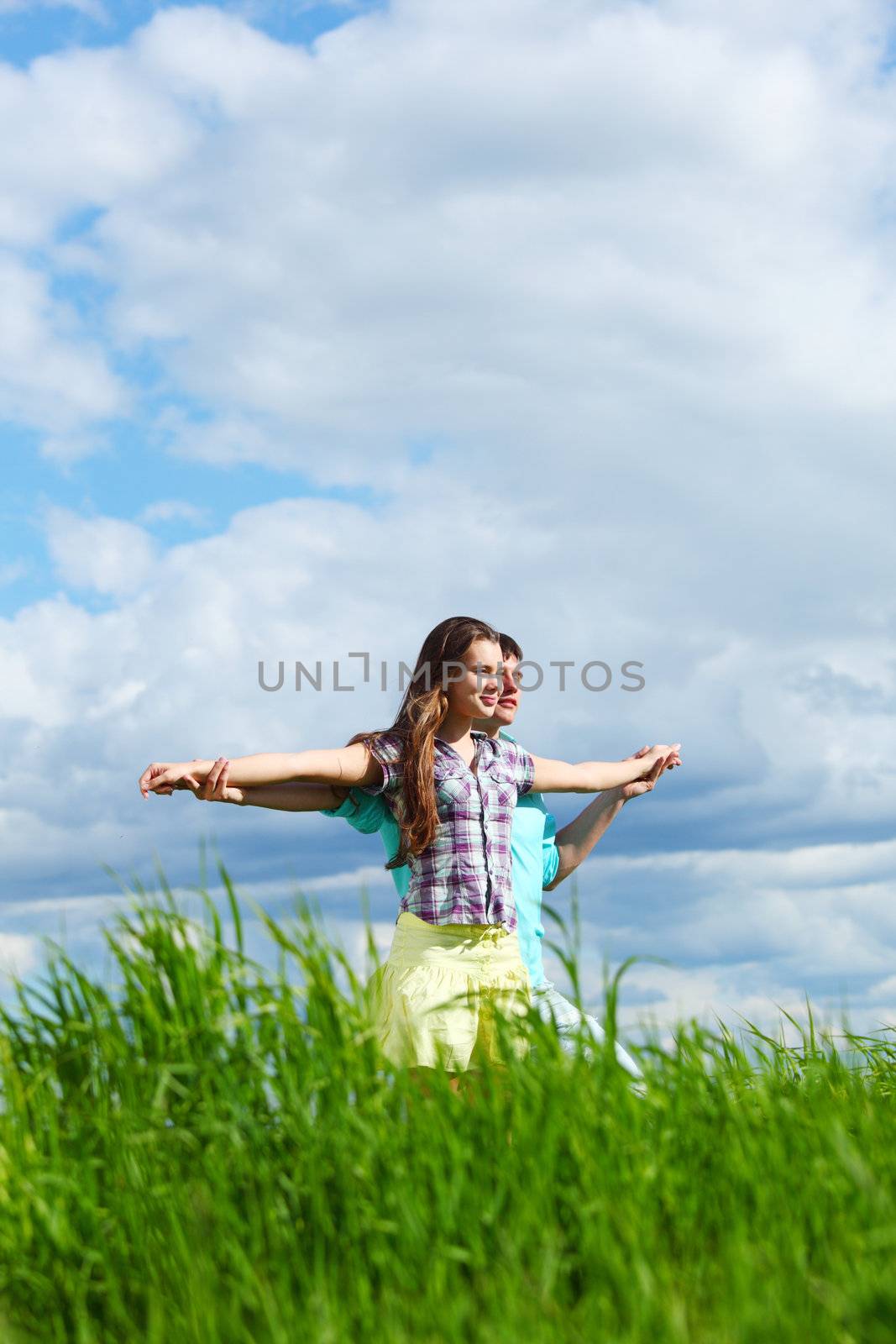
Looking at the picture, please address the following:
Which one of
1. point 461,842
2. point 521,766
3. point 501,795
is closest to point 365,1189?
point 461,842

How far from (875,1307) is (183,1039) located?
214 centimetres

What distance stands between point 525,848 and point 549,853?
45 centimetres

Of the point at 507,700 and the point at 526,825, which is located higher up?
the point at 507,700

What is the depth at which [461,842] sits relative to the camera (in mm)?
5824

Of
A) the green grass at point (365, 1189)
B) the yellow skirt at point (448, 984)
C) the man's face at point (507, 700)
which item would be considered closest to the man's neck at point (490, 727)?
the man's face at point (507, 700)

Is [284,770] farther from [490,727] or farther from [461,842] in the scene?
[490,727]

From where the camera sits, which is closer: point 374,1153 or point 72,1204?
point 374,1153

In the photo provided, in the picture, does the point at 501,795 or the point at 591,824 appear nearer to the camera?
the point at 501,795

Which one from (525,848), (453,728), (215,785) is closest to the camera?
(215,785)

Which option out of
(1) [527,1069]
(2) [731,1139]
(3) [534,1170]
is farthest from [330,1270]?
(2) [731,1139]

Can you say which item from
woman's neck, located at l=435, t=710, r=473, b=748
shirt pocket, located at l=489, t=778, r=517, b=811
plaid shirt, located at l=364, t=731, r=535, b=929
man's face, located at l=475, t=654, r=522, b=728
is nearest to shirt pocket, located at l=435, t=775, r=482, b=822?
plaid shirt, located at l=364, t=731, r=535, b=929

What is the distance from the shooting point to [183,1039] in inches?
164

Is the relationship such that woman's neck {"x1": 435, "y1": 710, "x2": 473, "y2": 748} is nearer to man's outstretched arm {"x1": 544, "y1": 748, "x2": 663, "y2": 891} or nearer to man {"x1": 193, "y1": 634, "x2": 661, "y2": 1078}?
→ man {"x1": 193, "y1": 634, "x2": 661, "y2": 1078}

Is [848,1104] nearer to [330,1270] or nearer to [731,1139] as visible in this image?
[731,1139]
